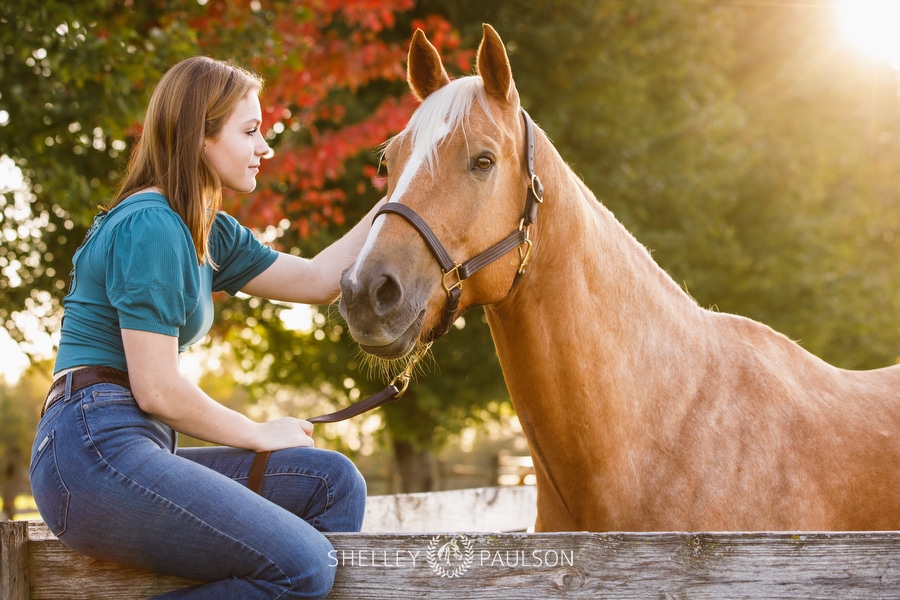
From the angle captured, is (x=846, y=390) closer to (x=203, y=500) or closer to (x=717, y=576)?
(x=717, y=576)

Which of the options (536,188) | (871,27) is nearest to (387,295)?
(536,188)

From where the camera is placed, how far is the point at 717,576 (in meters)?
1.80

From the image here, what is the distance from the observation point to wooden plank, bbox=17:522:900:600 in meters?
1.78

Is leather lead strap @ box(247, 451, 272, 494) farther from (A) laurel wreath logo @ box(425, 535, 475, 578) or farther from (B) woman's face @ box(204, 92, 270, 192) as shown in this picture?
(B) woman's face @ box(204, 92, 270, 192)

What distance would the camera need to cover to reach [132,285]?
6.35ft

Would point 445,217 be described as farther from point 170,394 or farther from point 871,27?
point 871,27

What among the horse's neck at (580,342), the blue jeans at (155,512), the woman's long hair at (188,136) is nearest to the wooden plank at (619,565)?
the blue jeans at (155,512)

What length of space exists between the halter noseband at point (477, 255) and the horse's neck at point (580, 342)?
72 millimetres

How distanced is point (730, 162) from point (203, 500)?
10.7 meters

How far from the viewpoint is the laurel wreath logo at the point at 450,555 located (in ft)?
6.14

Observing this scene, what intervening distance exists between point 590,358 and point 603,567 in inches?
35.2

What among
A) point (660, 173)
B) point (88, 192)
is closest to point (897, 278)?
point (660, 173)

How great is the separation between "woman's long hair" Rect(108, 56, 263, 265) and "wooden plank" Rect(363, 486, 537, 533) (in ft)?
5.89

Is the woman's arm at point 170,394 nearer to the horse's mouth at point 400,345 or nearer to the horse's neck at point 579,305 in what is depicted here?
the horse's mouth at point 400,345
